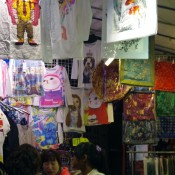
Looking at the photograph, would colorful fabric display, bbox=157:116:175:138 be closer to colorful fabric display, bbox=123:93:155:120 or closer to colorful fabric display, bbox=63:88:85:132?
colorful fabric display, bbox=123:93:155:120

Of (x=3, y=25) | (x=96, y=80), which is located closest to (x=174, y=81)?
(x=96, y=80)

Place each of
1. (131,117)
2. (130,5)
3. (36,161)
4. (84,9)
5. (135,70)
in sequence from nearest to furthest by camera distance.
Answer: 1. (36,161)
2. (130,5)
3. (84,9)
4. (135,70)
5. (131,117)

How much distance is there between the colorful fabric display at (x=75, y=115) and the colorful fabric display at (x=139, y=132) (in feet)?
3.13

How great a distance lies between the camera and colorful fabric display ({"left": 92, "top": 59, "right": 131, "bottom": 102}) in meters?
6.84

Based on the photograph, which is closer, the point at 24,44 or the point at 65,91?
the point at 24,44

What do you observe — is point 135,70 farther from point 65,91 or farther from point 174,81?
point 174,81

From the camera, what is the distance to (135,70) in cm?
566

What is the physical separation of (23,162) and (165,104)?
5.09 meters

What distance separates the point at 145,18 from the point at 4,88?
2.93 m

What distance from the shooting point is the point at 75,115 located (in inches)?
273

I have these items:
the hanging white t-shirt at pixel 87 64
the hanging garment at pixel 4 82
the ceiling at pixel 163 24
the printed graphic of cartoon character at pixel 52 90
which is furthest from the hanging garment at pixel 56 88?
the ceiling at pixel 163 24

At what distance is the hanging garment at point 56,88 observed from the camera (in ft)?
21.4

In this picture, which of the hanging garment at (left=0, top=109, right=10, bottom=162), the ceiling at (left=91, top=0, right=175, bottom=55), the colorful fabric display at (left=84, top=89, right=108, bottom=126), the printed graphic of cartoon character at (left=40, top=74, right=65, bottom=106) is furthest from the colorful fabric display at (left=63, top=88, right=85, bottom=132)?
the hanging garment at (left=0, top=109, right=10, bottom=162)

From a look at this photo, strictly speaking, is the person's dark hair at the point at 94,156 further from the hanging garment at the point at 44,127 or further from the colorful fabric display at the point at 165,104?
the colorful fabric display at the point at 165,104
